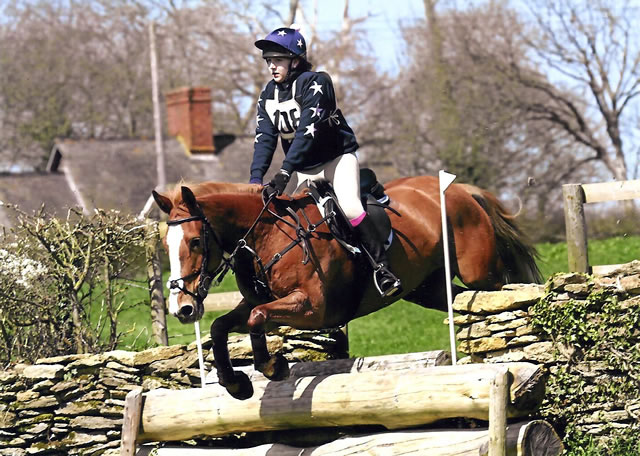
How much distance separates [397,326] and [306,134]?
664 cm

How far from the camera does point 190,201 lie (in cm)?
594

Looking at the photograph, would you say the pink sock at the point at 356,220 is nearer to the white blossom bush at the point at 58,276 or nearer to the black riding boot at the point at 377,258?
the black riding boot at the point at 377,258

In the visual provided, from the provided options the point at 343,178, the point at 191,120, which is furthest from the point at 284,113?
the point at 191,120

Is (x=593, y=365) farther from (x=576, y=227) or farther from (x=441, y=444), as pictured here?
(x=576, y=227)

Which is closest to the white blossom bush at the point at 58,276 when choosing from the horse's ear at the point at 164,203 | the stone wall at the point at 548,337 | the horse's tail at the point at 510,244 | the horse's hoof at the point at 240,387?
the horse's ear at the point at 164,203

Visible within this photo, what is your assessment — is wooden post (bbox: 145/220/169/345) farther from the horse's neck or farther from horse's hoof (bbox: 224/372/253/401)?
horse's hoof (bbox: 224/372/253/401)

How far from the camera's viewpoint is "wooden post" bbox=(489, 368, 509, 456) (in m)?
5.44

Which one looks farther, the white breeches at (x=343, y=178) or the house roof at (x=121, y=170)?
the house roof at (x=121, y=170)

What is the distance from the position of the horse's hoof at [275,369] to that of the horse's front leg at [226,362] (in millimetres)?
166

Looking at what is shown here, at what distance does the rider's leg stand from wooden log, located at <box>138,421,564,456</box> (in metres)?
1.02

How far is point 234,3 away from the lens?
103 feet

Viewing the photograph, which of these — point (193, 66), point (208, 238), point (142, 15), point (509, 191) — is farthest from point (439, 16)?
point (208, 238)

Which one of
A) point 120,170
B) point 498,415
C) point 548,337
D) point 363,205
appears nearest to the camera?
point 498,415

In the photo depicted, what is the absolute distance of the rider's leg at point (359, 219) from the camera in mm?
6488
